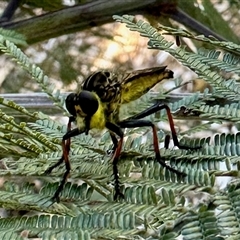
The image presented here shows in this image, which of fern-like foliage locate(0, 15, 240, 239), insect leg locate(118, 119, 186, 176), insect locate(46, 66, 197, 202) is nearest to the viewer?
fern-like foliage locate(0, 15, 240, 239)

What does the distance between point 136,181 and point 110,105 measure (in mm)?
164

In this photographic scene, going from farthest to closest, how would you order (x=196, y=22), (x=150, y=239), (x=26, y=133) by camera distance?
(x=196, y=22) < (x=26, y=133) < (x=150, y=239)

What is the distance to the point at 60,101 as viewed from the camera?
2.65ft

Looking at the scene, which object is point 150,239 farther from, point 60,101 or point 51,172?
point 60,101

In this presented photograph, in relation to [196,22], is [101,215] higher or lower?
lower

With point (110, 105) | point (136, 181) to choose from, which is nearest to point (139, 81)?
point (110, 105)

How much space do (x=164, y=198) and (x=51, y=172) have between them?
0.22 metres

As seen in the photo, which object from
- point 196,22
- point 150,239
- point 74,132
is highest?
point 196,22

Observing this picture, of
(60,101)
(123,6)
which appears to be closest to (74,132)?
(60,101)

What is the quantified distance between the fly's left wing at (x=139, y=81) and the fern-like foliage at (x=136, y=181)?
2cm

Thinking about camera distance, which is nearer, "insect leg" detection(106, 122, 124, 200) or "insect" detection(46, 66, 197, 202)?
"insect leg" detection(106, 122, 124, 200)

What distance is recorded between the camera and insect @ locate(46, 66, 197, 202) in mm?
614

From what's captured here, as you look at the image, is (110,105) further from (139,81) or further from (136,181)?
(136,181)

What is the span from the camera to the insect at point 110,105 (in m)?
0.61
